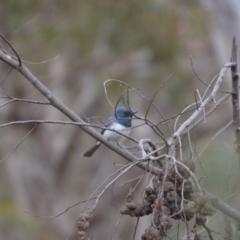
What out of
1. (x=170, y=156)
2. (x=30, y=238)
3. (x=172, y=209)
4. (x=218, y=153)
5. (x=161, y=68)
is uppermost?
(x=161, y=68)

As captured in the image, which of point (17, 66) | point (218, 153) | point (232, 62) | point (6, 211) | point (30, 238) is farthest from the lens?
point (30, 238)

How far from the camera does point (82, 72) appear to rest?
9.57 meters

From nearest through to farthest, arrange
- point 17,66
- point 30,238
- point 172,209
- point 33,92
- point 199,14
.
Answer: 1. point 172,209
2. point 17,66
3. point 30,238
4. point 199,14
5. point 33,92

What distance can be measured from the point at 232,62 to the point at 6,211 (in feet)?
16.0

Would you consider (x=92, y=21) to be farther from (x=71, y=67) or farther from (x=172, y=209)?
(x=172, y=209)

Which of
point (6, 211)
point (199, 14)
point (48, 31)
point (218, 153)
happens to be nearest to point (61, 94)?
point (48, 31)

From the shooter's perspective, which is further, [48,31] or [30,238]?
[48,31]

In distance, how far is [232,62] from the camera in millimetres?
2602

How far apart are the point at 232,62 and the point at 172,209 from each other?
0.98 meters

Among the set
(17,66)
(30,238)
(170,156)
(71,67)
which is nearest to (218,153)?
(170,156)

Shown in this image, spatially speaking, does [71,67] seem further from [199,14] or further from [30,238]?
[30,238]

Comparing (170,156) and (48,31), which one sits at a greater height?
(48,31)

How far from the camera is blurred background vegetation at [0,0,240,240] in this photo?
28.0ft

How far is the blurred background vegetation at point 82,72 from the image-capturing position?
853cm
